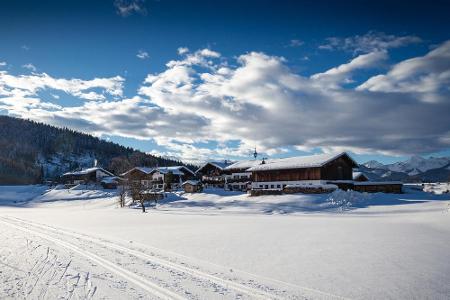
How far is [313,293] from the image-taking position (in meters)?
8.66

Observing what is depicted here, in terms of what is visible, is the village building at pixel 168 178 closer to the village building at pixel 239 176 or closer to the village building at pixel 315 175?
the village building at pixel 239 176

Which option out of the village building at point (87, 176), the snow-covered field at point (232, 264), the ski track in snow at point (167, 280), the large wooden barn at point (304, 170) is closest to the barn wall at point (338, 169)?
the large wooden barn at point (304, 170)

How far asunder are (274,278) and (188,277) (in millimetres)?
2398

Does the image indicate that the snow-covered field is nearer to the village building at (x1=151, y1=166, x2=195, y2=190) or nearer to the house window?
the house window

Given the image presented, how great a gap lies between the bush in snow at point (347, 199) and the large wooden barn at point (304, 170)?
9.14 meters

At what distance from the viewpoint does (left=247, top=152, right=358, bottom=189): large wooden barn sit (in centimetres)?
5256

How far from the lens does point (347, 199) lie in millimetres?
41312

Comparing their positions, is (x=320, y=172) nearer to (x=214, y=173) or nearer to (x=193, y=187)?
(x=193, y=187)

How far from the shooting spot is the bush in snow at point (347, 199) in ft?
131

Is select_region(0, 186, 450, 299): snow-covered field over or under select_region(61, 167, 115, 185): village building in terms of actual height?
under

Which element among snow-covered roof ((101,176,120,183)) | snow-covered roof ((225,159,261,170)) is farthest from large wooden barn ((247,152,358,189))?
snow-covered roof ((101,176,120,183))

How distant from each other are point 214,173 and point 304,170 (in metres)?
26.9

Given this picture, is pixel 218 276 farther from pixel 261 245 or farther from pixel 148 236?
pixel 148 236

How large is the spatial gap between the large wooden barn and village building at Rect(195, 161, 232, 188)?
1560 cm
